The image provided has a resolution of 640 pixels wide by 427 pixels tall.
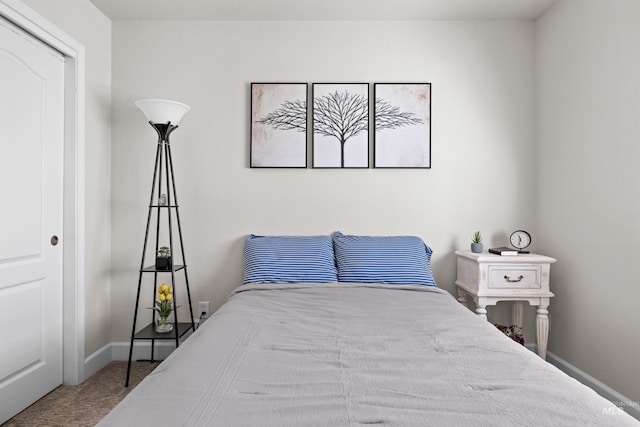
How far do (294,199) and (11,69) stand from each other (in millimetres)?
1881

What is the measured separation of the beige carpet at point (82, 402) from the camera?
2.17 meters

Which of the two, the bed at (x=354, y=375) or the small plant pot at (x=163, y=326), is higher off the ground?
the bed at (x=354, y=375)

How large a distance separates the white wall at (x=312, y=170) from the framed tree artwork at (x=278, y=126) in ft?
0.23

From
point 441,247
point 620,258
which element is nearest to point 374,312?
point 441,247

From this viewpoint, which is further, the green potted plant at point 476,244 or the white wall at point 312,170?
the white wall at point 312,170

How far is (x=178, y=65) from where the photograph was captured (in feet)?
10.2

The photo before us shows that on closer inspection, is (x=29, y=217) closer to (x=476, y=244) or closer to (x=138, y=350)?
(x=138, y=350)

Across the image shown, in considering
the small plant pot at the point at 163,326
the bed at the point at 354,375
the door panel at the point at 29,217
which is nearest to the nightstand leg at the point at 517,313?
the bed at the point at 354,375

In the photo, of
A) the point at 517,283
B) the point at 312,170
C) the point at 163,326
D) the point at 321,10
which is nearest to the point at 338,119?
the point at 312,170

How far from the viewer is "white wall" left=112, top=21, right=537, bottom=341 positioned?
3.07 m

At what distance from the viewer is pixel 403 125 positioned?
3.07 meters

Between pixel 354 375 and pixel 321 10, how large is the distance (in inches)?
102

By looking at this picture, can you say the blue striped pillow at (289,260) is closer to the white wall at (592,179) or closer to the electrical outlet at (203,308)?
the electrical outlet at (203,308)

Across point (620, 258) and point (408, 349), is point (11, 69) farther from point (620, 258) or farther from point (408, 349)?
point (620, 258)
